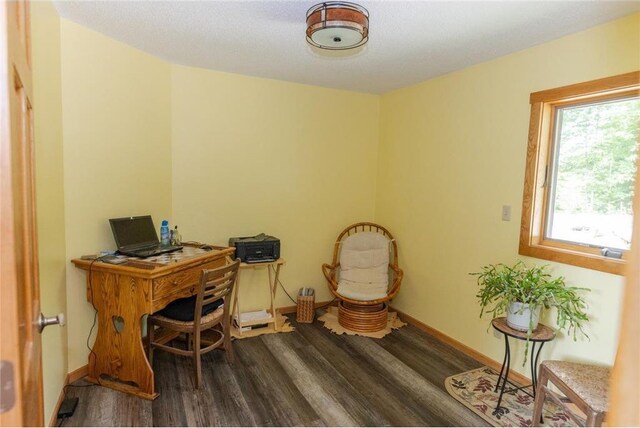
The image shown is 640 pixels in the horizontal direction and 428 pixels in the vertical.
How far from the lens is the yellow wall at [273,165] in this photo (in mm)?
3191

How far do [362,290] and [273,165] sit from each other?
5.03ft

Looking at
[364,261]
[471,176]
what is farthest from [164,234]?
[471,176]

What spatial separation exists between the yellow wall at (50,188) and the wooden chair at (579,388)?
2.66 m

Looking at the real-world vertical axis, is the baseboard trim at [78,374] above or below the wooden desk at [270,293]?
below

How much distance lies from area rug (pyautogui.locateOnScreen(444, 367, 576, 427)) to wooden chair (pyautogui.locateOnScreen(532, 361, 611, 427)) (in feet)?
0.56

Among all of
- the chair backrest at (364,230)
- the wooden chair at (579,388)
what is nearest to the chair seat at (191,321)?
the chair backrest at (364,230)

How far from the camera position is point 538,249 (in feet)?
8.00

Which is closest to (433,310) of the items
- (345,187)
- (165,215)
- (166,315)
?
(345,187)

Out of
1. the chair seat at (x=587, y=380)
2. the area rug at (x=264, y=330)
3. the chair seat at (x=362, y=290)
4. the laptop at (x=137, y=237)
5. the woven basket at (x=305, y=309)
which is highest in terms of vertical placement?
the laptop at (x=137, y=237)

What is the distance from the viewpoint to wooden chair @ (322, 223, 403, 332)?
130 inches

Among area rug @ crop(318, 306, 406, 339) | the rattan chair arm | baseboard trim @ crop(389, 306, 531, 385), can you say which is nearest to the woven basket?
area rug @ crop(318, 306, 406, 339)

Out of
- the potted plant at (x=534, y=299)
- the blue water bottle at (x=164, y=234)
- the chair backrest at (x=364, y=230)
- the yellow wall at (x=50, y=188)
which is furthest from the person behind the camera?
the chair backrest at (x=364, y=230)

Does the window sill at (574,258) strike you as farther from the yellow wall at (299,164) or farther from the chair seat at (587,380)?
the chair seat at (587,380)

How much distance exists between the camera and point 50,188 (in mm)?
2059
